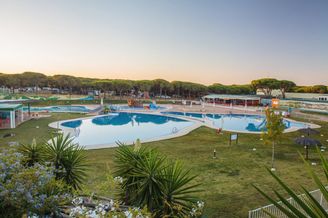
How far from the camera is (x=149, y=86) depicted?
7512 cm

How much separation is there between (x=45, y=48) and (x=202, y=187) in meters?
37.4

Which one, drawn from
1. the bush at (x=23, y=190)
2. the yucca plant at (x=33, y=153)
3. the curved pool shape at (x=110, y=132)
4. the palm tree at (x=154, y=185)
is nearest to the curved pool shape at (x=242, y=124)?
the curved pool shape at (x=110, y=132)

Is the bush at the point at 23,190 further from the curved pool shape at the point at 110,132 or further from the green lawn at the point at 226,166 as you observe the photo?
the curved pool shape at the point at 110,132

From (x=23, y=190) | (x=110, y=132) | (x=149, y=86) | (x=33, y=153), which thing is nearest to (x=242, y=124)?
(x=110, y=132)

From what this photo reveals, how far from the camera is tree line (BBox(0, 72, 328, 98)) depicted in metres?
66.2

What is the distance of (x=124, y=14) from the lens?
3147cm

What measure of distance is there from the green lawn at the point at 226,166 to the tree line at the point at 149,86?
5128 centimetres

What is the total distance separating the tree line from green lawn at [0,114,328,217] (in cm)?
5128

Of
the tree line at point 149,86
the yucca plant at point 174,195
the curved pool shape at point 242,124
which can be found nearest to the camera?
the yucca plant at point 174,195

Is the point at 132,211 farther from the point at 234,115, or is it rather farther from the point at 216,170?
the point at 234,115

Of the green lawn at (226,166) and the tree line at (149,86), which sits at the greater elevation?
the tree line at (149,86)

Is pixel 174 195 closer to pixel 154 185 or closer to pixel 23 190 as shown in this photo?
pixel 154 185

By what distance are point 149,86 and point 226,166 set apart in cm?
6412

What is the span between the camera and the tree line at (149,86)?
66250 millimetres
